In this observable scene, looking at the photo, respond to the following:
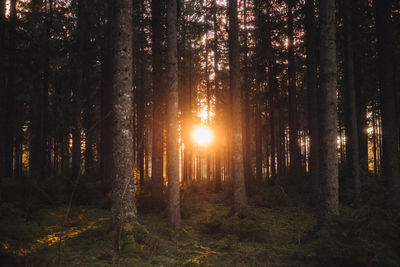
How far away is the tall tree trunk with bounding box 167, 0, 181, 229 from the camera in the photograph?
28.1ft

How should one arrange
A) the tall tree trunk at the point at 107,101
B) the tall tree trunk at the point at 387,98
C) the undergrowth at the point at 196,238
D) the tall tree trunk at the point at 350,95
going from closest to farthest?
the undergrowth at the point at 196,238 → the tall tree trunk at the point at 387,98 → the tall tree trunk at the point at 350,95 → the tall tree trunk at the point at 107,101

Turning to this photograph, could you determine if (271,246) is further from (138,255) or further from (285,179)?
(285,179)

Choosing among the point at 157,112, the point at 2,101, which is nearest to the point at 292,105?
the point at 157,112

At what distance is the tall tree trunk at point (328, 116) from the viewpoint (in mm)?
7141

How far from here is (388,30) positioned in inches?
433

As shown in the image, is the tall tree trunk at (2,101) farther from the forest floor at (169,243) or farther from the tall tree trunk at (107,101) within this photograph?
the forest floor at (169,243)

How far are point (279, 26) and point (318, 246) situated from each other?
1271 cm

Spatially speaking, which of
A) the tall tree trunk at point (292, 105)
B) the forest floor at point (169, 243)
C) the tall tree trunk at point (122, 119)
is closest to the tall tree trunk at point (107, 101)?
the forest floor at point (169, 243)

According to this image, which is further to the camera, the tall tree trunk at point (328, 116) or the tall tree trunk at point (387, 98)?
the tall tree trunk at point (387, 98)

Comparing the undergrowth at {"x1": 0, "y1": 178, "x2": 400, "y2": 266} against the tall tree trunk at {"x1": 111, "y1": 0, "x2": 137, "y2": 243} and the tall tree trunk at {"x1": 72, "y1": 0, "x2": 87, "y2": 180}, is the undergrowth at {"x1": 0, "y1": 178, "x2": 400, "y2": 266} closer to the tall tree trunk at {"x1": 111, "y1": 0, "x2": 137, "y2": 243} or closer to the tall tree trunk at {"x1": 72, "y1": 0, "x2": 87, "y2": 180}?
the tall tree trunk at {"x1": 111, "y1": 0, "x2": 137, "y2": 243}

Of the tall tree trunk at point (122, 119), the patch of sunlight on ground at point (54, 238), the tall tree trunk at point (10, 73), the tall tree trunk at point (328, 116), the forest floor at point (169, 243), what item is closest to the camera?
the patch of sunlight on ground at point (54, 238)

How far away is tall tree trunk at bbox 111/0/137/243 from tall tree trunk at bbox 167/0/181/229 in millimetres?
1756

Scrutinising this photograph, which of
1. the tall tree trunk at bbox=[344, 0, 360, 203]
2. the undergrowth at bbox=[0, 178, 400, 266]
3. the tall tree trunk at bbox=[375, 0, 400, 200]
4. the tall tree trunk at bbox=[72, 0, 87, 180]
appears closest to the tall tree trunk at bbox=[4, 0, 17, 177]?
the tall tree trunk at bbox=[72, 0, 87, 180]

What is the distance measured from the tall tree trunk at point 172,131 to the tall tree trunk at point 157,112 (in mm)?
3106
